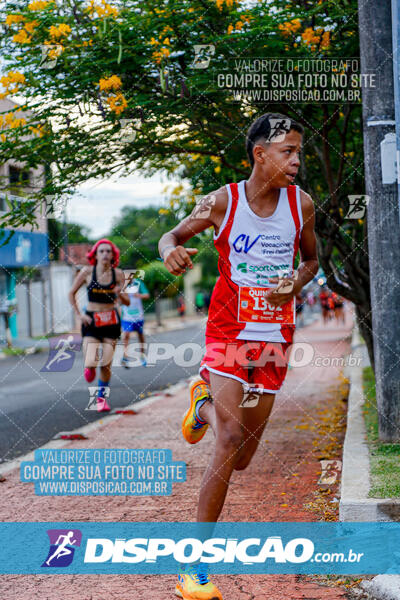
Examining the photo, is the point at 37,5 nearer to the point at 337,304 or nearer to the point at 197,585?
the point at 197,585

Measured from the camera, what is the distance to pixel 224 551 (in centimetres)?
356

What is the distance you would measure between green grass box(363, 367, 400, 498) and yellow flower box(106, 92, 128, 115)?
2798mm

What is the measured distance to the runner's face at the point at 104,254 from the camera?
26.6ft

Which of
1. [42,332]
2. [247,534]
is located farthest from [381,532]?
[42,332]

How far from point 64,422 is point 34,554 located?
416 centimetres

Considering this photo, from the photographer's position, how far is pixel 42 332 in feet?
104

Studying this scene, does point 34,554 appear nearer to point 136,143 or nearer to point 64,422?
point 136,143

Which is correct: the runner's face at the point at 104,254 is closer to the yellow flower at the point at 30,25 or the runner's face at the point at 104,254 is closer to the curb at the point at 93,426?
the curb at the point at 93,426

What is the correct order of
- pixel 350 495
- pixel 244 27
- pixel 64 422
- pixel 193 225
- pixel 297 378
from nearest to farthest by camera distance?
pixel 193 225 → pixel 350 495 → pixel 244 27 → pixel 64 422 → pixel 297 378

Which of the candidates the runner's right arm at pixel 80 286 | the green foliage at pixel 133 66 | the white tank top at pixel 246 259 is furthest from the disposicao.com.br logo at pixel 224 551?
the runner's right arm at pixel 80 286

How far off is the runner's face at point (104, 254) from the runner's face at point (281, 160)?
476 cm

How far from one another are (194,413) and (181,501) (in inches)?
51.1

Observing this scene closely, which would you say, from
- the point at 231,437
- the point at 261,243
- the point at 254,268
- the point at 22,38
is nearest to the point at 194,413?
the point at 231,437

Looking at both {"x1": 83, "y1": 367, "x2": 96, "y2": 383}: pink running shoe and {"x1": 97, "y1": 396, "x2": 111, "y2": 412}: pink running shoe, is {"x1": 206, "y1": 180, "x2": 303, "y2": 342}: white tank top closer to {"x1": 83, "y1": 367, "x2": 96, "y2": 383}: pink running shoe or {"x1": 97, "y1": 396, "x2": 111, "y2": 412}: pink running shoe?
{"x1": 83, "y1": 367, "x2": 96, "y2": 383}: pink running shoe
